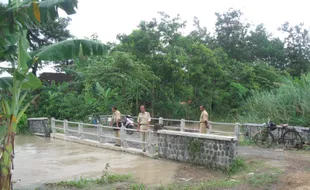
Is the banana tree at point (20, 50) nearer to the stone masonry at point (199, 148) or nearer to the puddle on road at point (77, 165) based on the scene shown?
the puddle on road at point (77, 165)

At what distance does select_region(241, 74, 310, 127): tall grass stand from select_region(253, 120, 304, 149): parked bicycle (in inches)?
65.5

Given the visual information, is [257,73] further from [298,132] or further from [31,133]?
[31,133]

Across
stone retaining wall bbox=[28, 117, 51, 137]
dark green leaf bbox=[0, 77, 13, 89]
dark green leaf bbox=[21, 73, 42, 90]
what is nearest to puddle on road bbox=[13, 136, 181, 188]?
dark green leaf bbox=[0, 77, 13, 89]

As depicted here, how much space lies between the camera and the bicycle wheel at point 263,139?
13.1 meters

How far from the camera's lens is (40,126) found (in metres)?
19.2

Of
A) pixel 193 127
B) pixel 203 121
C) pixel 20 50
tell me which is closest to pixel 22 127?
pixel 193 127

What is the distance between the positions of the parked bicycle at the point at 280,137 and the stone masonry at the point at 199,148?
149 inches

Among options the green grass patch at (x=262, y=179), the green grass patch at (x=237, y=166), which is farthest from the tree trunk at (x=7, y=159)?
the green grass patch at (x=237, y=166)

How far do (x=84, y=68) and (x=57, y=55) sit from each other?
1594cm

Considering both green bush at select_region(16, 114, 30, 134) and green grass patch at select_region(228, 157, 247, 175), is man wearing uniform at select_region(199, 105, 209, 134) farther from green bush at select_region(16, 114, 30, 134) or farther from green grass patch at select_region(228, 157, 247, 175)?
green bush at select_region(16, 114, 30, 134)

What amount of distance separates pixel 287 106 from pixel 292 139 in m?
2.80

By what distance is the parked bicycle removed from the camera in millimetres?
12562

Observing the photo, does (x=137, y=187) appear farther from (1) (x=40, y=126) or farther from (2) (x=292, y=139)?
(1) (x=40, y=126)

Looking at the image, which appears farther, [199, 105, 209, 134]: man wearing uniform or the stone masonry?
[199, 105, 209, 134]: man wearing uniform
